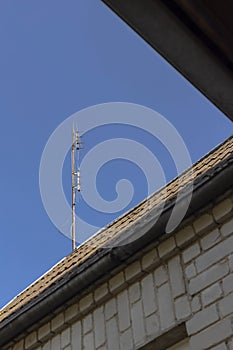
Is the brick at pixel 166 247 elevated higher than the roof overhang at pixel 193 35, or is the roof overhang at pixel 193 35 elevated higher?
the brick at pixel 166 247

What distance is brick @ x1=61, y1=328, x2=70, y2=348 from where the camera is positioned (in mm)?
5695

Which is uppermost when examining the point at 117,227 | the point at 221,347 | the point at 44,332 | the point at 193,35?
the point at 117,227

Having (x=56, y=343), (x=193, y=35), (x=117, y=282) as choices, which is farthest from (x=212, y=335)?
(x=193, y=35)

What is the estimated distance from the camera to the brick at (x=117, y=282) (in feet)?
17.6

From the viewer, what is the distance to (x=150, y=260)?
5.18 meters

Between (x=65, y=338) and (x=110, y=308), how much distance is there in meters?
0.67

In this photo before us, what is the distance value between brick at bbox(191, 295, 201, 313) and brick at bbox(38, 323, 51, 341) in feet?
6.07

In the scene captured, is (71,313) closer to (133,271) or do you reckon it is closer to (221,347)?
(133,271)

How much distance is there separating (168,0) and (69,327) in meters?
4.86

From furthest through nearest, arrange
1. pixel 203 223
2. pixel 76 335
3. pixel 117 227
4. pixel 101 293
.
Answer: pixel 117 227
pixel 76 335
pixel 101 293
pixel 203 223

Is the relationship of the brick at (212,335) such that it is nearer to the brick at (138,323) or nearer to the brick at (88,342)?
the brick at (138,323)

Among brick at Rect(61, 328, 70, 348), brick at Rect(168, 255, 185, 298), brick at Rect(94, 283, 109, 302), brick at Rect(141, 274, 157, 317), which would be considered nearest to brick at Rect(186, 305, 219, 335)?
brick at Rect(168, 255, 185, 298)

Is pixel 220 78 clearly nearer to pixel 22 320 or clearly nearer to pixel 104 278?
pixel 104 278

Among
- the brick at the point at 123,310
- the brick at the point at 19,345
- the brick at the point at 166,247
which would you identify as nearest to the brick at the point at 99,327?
the brick at the point at 123,310
